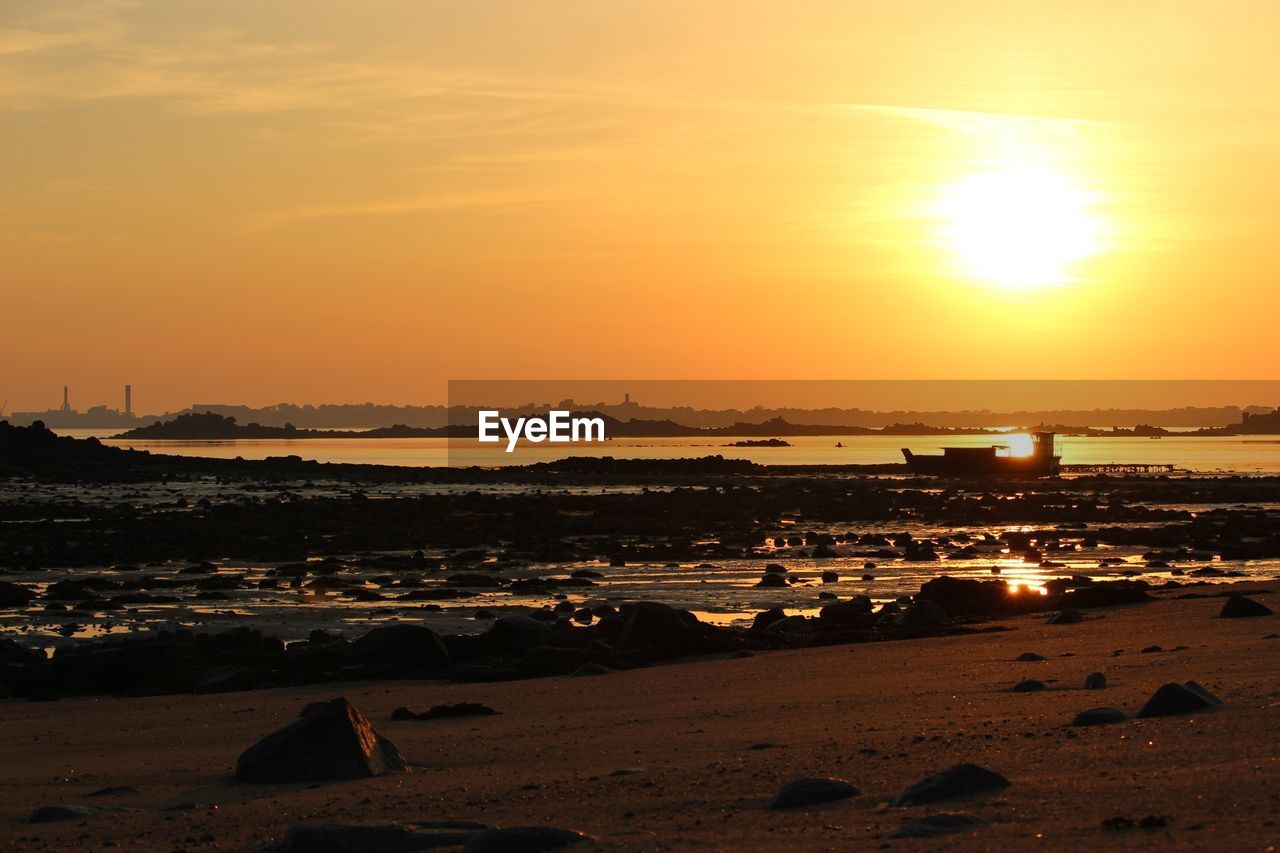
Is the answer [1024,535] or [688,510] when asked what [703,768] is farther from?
[688,510]

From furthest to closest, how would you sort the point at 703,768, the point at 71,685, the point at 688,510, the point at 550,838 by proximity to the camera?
the point at 688,510 < the point at 71,685 < the point at 703,768 < the point at 550,838

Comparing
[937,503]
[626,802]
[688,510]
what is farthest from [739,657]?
[937,503]

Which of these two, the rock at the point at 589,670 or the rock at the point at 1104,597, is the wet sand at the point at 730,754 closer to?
the rock at the point at 589,670

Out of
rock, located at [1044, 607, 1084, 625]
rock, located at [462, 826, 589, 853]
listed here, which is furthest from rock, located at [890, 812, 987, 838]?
rock, located at [1044, 607, 1084, 625]

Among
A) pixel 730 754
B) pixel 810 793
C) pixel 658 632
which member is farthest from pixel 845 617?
pixel 810 793

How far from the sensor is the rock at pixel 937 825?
6988mm

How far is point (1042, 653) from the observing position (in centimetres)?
1539

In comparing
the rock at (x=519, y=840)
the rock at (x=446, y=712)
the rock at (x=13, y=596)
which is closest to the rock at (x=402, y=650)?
the rock at (x=446, y=712)

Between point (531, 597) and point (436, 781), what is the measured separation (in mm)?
15576

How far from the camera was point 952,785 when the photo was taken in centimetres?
785

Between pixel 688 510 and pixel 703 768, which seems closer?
pixel 703 768

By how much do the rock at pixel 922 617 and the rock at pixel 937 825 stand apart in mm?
11823

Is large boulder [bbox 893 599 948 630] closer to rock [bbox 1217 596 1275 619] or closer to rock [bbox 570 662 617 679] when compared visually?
rock [bbox 1217 596 1275 619]

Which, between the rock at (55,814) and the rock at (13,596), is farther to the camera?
the rock at (13,596)
